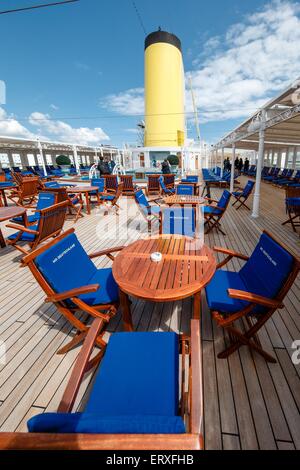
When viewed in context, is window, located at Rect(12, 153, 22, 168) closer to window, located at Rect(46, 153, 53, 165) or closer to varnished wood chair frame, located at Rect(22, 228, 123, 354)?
window, located at Rect(46, 153, 53, 165)

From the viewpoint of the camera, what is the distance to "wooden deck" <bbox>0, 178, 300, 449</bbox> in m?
1.38

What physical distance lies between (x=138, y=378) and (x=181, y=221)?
2.63 meters

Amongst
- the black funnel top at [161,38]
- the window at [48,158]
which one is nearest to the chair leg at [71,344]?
the black funnel top at [161,38]

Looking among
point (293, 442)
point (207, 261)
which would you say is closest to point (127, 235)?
point (207, 261)

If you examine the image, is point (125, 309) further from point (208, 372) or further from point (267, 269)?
point (267, 269)

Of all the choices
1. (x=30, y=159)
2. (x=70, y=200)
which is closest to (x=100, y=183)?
(x=70, y=200)

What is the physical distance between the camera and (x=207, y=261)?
2.05 metres

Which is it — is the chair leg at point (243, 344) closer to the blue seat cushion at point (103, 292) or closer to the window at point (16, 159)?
the blue seat cushion at point (103, 292)

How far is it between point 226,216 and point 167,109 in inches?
821

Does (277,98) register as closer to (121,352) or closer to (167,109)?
(121,352)

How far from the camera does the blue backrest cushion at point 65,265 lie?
177 centimetres

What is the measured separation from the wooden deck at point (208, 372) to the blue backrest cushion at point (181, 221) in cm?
136

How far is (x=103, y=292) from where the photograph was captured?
6.63 feet

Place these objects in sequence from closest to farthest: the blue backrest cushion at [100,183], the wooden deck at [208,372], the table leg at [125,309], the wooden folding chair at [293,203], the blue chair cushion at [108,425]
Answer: the blue chair cushion at [108,425], the wooden deck at [208,372], the table leg at [125,309], the wooden folding chair at [293,203], the blue backrest cushion at [100,183]
